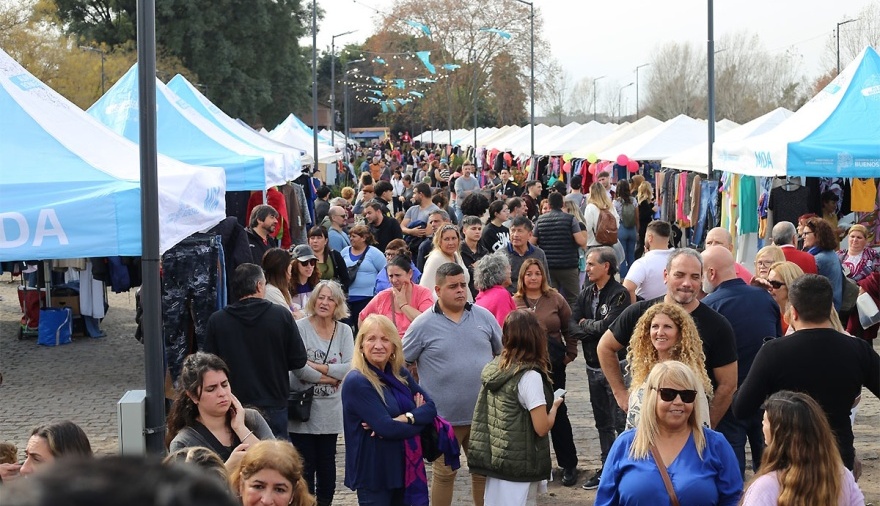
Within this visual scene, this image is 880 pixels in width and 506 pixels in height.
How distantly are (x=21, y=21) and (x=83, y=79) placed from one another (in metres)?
5.06

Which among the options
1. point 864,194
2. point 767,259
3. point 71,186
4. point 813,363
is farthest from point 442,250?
point 864,194

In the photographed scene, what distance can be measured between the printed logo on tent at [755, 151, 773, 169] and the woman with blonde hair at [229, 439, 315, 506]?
398 inches

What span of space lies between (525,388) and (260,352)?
1.63 meters

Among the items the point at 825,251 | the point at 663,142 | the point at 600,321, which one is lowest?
the point at 600,321

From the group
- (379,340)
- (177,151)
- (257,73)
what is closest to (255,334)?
(379,340)

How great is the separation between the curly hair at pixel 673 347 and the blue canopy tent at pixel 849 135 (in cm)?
749

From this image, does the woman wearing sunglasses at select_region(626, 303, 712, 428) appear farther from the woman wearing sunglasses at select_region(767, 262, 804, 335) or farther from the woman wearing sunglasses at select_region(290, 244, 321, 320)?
the woman wearing sunglasses at select_region(290, 244, 321, 320)

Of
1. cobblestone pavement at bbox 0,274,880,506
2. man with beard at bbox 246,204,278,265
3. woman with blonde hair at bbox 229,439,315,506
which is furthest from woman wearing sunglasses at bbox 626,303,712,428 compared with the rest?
man with beard at bbox 246,204,278,265

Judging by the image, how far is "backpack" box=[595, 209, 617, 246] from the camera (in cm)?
1395

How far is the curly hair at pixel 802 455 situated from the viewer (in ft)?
13.9

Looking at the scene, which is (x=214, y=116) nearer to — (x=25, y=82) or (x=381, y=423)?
(x=25, y=82)

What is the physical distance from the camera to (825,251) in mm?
9953

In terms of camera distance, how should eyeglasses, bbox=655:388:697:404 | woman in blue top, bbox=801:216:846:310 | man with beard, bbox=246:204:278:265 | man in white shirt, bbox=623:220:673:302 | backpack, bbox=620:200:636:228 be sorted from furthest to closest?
backpack, bbox=620:200:636:228, man with beard, bbox=246:204:278:265, woman in blue top, bbox=801:216:846:310, man in white shirt, bbox=623:220:673:302, eyeglasses, bbox=655:388:697:404

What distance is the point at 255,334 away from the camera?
6.94 m
